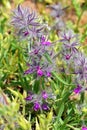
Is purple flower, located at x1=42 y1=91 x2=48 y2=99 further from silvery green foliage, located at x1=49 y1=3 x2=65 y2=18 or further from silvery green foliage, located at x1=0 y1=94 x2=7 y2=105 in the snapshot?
silvery green foliage, located at x1=49 y1=3 x2=65 y2=18

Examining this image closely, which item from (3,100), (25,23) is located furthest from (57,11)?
(3,100)

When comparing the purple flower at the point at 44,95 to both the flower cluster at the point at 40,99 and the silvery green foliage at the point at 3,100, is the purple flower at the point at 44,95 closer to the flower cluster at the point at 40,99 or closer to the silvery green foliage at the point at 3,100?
the flower cluster at the point at 40,99

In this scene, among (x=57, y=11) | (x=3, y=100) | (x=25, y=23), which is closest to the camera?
(x=3, y=100)

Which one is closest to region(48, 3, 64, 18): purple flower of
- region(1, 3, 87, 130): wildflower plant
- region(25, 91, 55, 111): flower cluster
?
region(1, 3, 87, 130): wildflower plant

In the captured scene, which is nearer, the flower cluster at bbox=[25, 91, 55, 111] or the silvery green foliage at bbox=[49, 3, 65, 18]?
the flower cluster at bbox=[25, 91, 55, 111]

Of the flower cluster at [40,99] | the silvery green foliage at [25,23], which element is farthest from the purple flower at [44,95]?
the silvery green foliage at [25,23]

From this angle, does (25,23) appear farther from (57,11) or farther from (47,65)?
(57,11)

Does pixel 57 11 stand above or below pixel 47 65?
above
